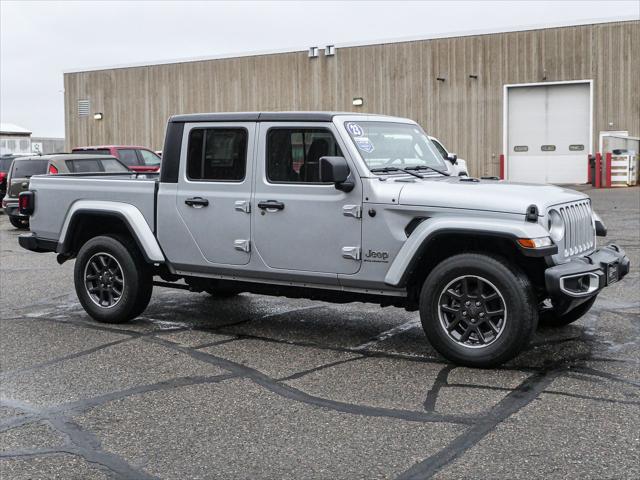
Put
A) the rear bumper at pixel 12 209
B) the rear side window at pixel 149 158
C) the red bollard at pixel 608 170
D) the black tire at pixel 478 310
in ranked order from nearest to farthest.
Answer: the black tire at pixel 478 310 < the rear bumper at pixel 12 209 < the rear side window at pixel 149 158 < the red bollard at pixel 608 170

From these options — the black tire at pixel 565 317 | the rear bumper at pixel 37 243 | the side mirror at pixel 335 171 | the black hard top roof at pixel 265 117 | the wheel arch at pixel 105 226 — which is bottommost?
the black tire at pixel 565 317

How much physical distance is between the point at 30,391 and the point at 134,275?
218 cm

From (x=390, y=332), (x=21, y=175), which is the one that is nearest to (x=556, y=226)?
(x=390, y=332)

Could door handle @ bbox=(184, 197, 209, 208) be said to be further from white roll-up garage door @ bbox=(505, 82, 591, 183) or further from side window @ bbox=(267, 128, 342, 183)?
white roll-up garage door @ bbox=(505, 82, 591, 183)

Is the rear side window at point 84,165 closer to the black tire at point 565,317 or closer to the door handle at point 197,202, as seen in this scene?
the door handle at point 197,202

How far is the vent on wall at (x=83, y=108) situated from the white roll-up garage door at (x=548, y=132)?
22.9 meters

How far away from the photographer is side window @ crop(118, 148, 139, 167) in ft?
74.8

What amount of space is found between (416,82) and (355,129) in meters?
30.0

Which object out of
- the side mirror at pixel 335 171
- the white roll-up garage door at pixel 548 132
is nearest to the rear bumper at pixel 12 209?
the side mirror at pixel 335 171

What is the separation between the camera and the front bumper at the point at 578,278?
5910mm

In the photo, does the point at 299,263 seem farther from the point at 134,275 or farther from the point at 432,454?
the point at 432,454

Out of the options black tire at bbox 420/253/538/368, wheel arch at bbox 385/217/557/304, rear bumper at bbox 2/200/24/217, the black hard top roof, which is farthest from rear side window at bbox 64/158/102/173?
black tire at bbox 420/253/538/368

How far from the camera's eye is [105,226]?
27.3 feet

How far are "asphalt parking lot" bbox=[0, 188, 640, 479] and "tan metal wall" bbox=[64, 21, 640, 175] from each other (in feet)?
86.1
